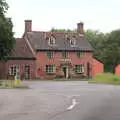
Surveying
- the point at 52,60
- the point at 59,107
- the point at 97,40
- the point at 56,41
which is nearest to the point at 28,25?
the point at 56,41

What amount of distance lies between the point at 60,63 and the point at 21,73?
350 inches

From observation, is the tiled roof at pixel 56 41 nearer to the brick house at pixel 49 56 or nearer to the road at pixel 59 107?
the brick house at pixel 49 56

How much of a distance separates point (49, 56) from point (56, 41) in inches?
142

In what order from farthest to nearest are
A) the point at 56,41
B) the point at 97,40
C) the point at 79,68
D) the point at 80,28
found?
the point at 97,40
the point at 80,28
the point at 79,68
the point at 56,41

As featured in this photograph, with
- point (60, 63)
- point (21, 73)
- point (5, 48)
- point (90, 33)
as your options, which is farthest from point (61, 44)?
point (90, 33)

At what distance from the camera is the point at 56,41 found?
98.2 meters

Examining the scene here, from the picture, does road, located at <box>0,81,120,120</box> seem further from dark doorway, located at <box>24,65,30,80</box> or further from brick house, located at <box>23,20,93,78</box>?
brick house, located at <box>23,20,93,78</box>

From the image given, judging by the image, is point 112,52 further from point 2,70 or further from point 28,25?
point 2,70

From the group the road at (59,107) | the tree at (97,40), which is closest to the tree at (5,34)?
the road at (59,107)

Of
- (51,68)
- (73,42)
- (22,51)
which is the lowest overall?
(51,68)

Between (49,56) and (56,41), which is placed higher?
(56,41)

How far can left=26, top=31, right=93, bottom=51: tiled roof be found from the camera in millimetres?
95669

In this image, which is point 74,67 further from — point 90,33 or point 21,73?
point 90,33

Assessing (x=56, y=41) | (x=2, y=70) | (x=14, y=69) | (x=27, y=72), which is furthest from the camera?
(x=56, y=41)
